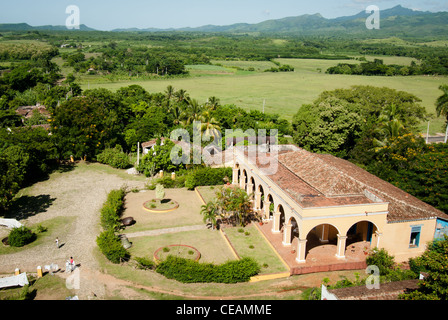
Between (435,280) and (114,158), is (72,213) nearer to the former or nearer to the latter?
(114,158)

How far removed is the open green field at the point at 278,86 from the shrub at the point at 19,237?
5013cm

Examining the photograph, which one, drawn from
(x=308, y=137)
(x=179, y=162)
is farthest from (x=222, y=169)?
(x=308, y=137)

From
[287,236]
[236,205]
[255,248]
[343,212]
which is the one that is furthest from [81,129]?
[343,212]

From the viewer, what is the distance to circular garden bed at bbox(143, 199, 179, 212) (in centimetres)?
3002

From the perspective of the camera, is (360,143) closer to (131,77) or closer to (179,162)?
(179,162)

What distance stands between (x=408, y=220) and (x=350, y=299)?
8.20 meters

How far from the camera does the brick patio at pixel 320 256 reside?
70.0 feet

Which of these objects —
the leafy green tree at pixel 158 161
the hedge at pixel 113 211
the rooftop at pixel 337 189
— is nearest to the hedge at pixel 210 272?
the rooftop at pixel 337 189

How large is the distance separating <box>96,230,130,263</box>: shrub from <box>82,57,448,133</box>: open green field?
48707 millimetres

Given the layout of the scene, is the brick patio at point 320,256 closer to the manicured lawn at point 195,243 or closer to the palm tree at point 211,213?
the manicured lawn at point 195,243

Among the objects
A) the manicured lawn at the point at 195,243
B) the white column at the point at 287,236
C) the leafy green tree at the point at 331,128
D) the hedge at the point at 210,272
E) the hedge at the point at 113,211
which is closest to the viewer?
the hedge at the point at 210,272

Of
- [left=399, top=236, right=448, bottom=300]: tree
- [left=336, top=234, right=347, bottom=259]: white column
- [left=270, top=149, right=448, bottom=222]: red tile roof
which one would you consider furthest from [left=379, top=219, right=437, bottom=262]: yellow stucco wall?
[left=399, top=236, right=448, bottom=300]: tree

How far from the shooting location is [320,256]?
73.8 ft

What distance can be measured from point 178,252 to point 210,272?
375 centimetres
